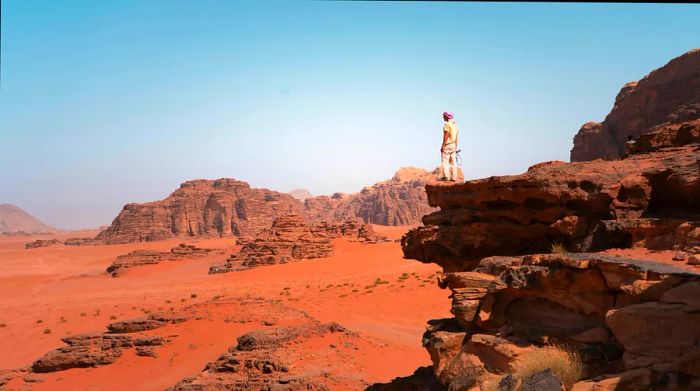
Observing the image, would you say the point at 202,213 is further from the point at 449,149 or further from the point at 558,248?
the point at 558,248

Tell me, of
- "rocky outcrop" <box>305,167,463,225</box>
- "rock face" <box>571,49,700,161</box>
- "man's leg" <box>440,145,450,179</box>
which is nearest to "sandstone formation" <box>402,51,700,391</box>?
"man's leg" <box>440,145,450,179</box>

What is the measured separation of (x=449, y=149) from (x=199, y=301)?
20.2m

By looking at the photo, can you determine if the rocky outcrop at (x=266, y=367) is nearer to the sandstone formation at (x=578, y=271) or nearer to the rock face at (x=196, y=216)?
the sandstone formation at (x=578, y=271)

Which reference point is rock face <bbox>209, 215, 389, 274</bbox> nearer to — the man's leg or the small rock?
the man's leg

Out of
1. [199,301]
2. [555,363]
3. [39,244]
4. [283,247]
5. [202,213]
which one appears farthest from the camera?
[202,213]

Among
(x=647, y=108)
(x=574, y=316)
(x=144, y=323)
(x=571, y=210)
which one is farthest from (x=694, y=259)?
(x=647, y=108)

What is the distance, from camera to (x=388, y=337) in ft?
50.2

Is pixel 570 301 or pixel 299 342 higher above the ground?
pixel 570 301

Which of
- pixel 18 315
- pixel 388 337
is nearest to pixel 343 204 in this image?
pixel 18 315

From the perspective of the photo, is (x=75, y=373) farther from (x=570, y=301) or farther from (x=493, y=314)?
(x=570, y=301)

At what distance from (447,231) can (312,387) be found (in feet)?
13.7

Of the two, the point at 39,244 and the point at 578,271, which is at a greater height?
the point at 39,244

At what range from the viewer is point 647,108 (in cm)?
3425

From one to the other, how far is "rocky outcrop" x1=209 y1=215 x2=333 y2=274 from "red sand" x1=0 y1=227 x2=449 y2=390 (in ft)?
5.74
